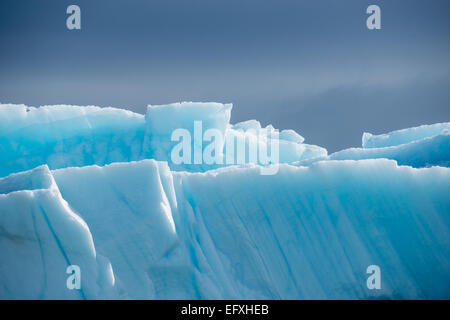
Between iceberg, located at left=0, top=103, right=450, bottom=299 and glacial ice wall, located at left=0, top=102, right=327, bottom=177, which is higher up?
glacial ice wall, located at left=0, top=102, right=327, bottom=177

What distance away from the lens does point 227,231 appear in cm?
738

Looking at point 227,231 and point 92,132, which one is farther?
point 92,132

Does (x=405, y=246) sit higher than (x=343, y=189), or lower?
lower

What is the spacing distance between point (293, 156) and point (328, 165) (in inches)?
207

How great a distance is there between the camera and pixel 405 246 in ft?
24.1

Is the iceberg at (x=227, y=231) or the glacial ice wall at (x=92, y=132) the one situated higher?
the glacial ice wall at (x=92, y=132)

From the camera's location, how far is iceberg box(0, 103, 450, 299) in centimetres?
649

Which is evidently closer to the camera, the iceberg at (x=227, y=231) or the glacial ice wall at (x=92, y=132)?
the iceberg at (x=227, y=231)

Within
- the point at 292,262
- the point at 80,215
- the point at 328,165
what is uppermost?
the point at 328,165

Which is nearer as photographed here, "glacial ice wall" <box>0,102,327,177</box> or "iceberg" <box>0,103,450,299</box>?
"iceberg" <box>0,103,450,299</box>

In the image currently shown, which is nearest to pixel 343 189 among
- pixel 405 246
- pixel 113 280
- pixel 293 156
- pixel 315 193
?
pixel 315 193

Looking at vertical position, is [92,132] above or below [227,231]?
above

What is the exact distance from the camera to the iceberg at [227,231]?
6.49 metres
